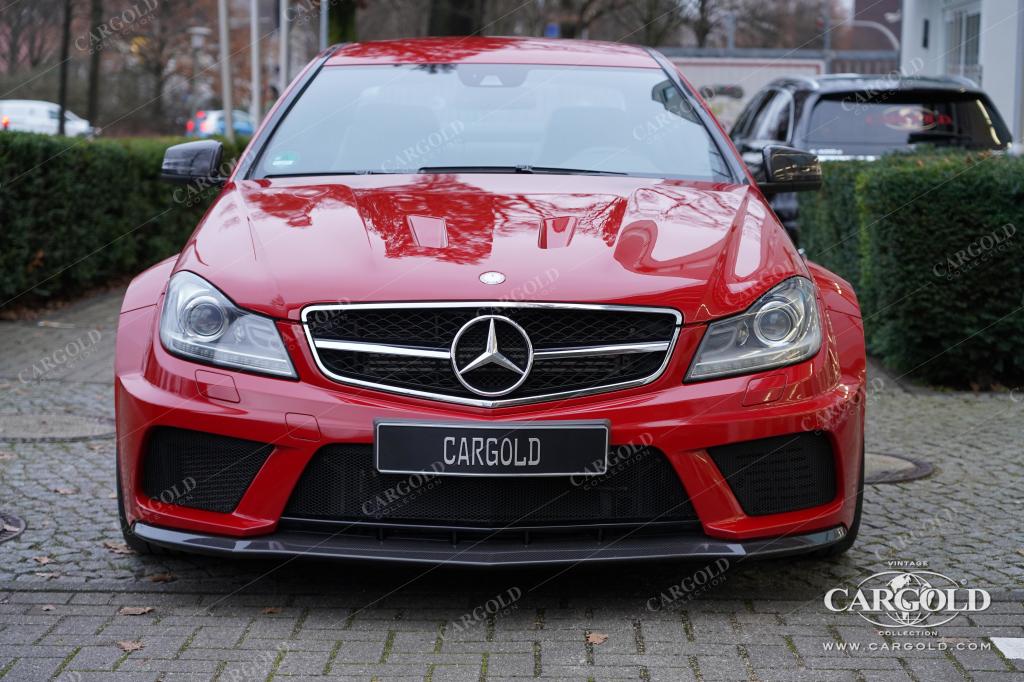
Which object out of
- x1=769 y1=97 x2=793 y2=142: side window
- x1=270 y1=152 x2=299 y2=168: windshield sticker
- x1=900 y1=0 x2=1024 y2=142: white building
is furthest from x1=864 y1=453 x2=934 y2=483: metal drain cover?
x1=900 y1=0 x2=1024 y2=142: white building

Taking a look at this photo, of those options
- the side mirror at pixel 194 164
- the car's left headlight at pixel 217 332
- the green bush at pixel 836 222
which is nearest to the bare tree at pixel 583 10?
the green bush at pixel 836 222

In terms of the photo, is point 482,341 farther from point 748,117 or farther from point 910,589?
point 748,117

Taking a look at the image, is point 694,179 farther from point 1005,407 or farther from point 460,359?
point 1005,407

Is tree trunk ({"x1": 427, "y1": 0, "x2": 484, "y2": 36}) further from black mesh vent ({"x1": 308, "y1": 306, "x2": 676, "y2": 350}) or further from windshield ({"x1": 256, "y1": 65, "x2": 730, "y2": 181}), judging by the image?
black mesh vent ({"x1": 308, "y1": 306, "x2": 676, "y2": 350})

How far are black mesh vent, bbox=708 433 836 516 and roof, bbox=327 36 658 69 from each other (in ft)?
7.59

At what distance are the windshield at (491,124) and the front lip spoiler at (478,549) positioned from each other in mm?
1577

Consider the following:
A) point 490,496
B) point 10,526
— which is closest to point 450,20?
point 10,526

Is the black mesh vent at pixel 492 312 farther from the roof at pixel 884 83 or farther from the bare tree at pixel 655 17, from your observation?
the bare tree at pixel 655 17

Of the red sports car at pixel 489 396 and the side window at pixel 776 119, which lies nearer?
the red sports car at pixel 489 396

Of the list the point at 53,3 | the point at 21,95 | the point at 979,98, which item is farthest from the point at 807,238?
the point at 21,95

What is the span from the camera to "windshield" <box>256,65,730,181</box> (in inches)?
199

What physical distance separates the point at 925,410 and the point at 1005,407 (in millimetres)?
468

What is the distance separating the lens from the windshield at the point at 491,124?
5062 mm

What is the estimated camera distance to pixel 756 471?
3896 millimetres
